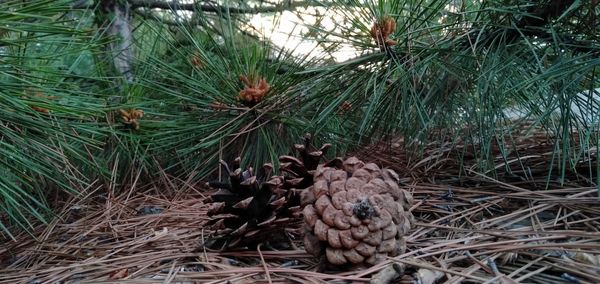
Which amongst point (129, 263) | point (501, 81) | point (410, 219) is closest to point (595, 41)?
point (501, 81)

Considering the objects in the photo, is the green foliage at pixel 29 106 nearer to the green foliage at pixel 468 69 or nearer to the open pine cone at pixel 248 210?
the open pine cone at pixel 248 210

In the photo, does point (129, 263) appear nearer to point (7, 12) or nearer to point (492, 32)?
point (7, 12)

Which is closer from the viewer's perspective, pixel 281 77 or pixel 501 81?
pixel 501 81

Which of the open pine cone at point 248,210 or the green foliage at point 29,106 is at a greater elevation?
the green foliage at point 29,106

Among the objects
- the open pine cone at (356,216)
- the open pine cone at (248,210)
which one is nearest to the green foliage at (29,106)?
the open pine cone at (248,210)

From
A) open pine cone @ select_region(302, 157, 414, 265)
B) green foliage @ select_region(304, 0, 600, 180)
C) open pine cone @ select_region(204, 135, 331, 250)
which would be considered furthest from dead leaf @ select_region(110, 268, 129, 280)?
green foliage @ select_region(304, 0, 600, 180)

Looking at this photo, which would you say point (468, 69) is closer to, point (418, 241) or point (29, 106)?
point (418, 241)

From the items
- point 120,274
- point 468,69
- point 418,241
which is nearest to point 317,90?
point 468,69
